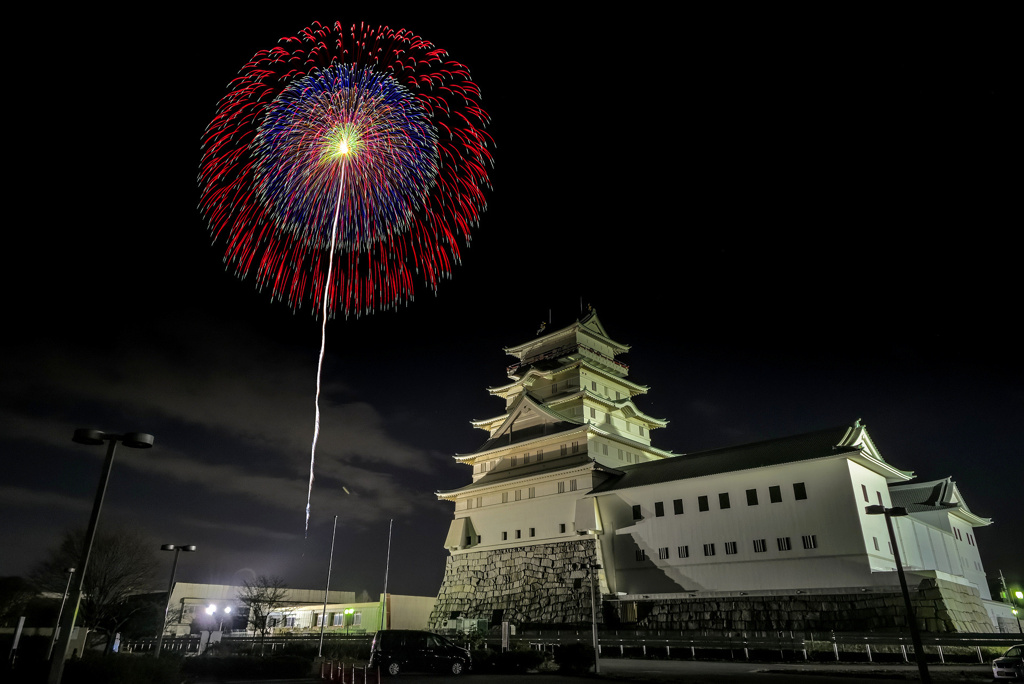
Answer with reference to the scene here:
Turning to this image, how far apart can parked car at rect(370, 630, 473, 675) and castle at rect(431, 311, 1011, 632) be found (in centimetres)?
680

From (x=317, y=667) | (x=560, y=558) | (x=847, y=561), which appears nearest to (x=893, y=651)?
(x=847, y=561)

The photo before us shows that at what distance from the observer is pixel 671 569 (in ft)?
122

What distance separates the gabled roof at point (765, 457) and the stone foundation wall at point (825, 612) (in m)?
6.71

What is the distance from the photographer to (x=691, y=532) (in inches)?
1458

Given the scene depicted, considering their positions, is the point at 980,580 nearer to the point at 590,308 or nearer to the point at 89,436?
the point at 590,308

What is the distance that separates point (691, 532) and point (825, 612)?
8164mm

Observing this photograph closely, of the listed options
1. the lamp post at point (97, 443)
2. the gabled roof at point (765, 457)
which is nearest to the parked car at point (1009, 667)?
the gabled roof at point (765, 457)

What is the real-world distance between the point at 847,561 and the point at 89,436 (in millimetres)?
32641

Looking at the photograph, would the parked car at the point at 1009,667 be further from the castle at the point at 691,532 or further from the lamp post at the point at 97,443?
the lamp post at the point at 97,443

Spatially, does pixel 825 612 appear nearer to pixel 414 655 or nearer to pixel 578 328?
pixel 414 655

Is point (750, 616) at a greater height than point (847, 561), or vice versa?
point (847, 561)

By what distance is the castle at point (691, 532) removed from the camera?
31453mm

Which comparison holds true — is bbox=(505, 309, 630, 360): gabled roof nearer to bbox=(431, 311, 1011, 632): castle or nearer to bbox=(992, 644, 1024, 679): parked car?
bbox=(431, 311, 1011, 632): castle

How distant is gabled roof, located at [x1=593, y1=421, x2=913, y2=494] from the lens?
109ft
